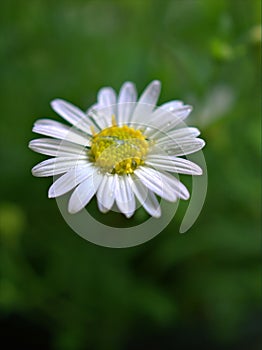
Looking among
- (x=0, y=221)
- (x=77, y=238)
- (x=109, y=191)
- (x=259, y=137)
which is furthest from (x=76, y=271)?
(x=109, y=191)

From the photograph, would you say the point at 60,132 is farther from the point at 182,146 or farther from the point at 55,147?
the point at 182,146

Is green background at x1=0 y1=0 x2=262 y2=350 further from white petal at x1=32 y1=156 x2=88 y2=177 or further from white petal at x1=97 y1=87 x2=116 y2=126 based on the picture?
white petal at x1=32 y1=156 x2=88 y2=177

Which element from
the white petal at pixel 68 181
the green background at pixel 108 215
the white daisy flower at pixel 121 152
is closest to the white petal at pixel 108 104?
the white daisy flower at pixel 121 152

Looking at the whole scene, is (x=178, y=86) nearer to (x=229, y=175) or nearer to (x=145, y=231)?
(x=229, y=175)

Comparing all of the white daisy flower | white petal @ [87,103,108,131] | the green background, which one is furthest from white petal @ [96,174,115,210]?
the green background

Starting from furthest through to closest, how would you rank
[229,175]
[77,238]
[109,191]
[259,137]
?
1. [77,238]
2. [229,175]
3. [259,137]
4. [109,191]

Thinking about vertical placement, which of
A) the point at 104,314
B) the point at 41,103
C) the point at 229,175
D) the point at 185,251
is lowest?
the point at 104,314

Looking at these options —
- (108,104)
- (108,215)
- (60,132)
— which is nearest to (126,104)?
(108,104)
